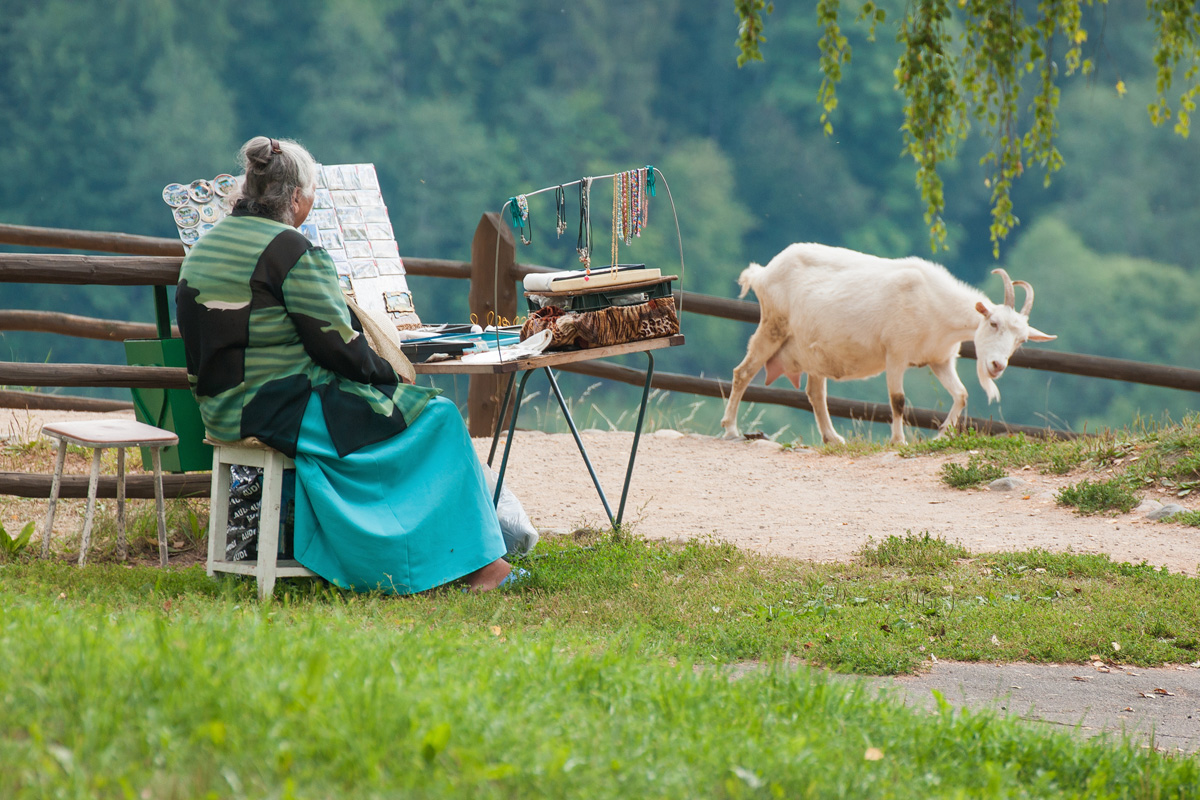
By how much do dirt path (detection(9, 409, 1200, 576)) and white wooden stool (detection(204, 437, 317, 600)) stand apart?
6.13 ft

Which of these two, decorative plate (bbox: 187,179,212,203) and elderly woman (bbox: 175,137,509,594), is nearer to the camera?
elderly woman (bbox: 175,137,509,594)

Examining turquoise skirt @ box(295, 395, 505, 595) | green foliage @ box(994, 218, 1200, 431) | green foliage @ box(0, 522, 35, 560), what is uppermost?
turquoise skirt @ box(295, 395, 505, 595)

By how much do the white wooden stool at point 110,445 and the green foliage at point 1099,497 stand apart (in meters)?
4.86

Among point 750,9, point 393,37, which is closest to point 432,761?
point 750,9

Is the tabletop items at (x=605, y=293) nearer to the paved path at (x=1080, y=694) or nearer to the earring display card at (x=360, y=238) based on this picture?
A: the earring display card at (x=360, y=238)

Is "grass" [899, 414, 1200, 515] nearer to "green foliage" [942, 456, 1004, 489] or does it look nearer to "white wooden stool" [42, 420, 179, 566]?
"green foliage" [942, 456, 1004, 489]

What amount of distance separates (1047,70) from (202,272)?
6232mm

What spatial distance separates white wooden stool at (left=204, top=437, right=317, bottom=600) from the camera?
12.6 feet

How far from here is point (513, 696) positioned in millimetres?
2354

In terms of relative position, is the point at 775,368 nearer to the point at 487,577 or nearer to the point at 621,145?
the point at 487,577

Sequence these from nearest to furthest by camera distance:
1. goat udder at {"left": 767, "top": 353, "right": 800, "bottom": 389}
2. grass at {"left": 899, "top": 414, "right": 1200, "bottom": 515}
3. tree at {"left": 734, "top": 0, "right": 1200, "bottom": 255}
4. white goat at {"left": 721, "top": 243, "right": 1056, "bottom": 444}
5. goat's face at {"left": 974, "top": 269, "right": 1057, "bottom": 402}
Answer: grass at {"left": 899, "top": 414, "right": 1200, "bottom": 515} → tree at {"left": 734, "top": 0, "right": 1200, "bottom": 255} → goat's face at {"left": 974, "top": 269, "right": 1057, "bottom": 402} → white goat at {"left": 721, "top": 243, "right": 1056, "bottom": 444} → goat udder at {"left": 767, "top": 353, "right": 800, "bottom": 389}

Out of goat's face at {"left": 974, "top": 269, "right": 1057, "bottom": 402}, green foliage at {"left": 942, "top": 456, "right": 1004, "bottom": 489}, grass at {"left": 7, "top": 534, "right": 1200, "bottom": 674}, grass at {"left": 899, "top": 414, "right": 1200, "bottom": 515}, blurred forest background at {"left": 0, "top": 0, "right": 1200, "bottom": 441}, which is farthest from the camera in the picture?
blurred forest background at {"left": 0, "top": 0, "right": 1200, "bottom": 441}

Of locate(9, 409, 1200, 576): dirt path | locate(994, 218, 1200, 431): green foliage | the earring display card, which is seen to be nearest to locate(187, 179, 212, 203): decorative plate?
the earring display card

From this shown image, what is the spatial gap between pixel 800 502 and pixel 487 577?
2.97 metres
